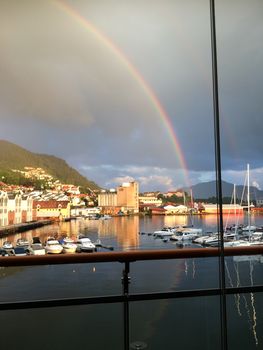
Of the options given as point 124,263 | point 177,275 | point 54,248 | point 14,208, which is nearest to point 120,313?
point 124,263

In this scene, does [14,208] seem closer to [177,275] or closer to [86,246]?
[86,246]

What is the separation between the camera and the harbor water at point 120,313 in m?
1.23

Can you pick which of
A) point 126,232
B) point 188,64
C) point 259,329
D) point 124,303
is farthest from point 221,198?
point 126,232

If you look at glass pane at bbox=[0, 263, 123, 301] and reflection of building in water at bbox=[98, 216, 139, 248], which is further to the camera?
reflection of building in water at bbox=[98, 216, 139, 248]

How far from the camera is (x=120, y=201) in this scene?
36.0 ft

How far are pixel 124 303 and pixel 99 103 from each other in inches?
683

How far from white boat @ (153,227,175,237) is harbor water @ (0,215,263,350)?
763cm

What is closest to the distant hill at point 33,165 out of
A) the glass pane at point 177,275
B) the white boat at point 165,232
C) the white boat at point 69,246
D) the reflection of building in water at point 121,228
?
the reflection of building in water at point 121,228

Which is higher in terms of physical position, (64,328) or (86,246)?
(64,328)

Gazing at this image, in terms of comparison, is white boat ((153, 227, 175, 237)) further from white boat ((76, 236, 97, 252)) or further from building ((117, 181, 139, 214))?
white boat ((76, 236, 97, 252))

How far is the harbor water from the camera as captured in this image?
1228mm

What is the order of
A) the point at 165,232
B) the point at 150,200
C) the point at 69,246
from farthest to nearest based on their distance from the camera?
1. the point at 150,200
2. the point at 165,232
3. the point at 69,246

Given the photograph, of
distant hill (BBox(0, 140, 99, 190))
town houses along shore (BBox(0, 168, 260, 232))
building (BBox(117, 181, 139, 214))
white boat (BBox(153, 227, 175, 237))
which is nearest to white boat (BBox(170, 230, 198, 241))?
white boat (BBox(153, 227, 175, 237))

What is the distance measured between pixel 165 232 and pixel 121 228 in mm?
1696
